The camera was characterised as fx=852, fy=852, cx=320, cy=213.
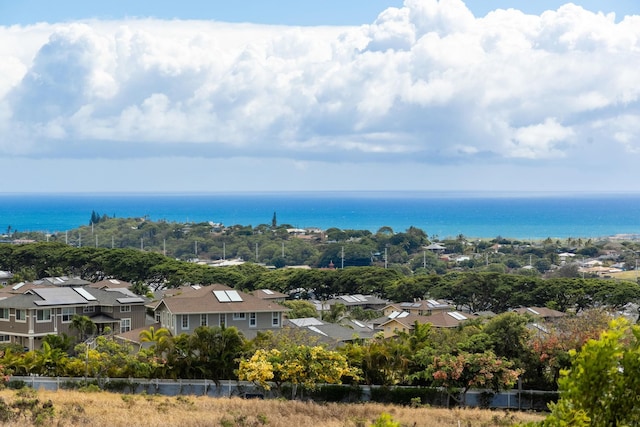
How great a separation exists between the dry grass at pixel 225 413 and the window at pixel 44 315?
1424cm

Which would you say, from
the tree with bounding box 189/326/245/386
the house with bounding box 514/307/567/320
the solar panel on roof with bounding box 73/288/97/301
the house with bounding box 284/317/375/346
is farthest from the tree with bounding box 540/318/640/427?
the house with bounding box 514/307/567/320

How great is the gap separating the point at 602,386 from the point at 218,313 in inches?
1256

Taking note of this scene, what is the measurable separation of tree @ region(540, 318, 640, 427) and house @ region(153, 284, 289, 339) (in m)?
31.1

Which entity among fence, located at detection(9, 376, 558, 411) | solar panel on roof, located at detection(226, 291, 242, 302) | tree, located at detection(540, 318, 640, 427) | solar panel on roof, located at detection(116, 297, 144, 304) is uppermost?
tree, located at detection(540, 318, 640, 427)

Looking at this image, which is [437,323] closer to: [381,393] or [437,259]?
[381,393]

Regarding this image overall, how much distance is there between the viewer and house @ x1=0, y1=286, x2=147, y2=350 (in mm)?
39656

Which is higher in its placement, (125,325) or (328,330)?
(125,325)

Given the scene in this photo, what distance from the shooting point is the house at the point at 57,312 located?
39.7 meters

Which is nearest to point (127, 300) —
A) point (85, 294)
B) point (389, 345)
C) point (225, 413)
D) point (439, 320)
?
point (85, 294)

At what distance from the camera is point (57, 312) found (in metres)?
40.6

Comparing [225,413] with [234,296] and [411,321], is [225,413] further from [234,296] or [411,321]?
[411,321]

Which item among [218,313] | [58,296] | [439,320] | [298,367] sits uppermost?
[58,296]

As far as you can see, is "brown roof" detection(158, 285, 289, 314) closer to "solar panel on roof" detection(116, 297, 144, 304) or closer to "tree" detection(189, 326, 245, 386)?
"solar panel on roof" detection(116, 297, 144, 304)

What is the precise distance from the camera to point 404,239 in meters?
137
